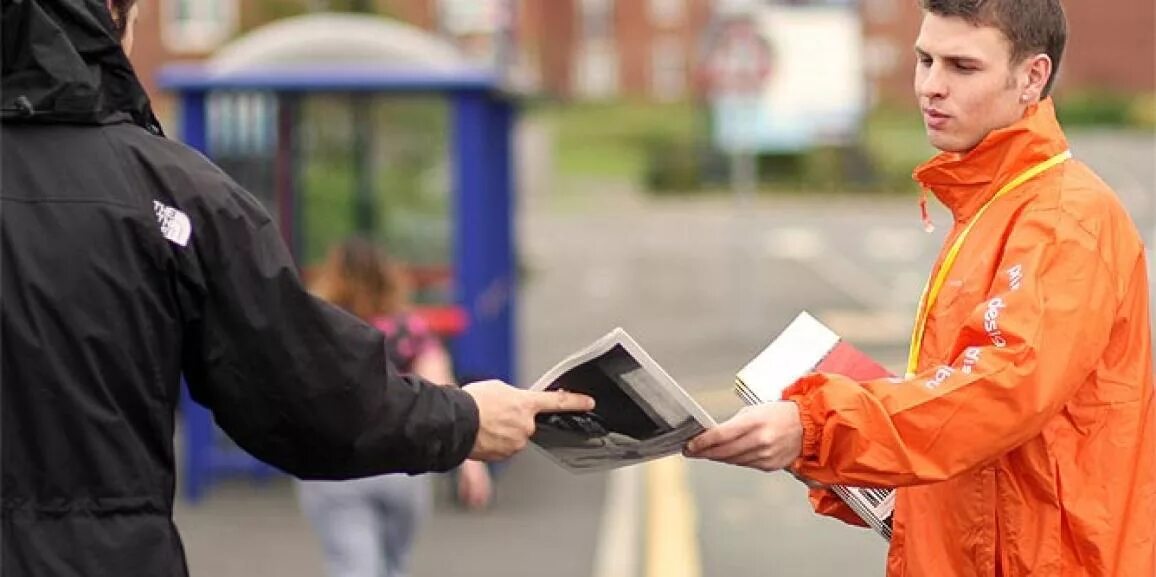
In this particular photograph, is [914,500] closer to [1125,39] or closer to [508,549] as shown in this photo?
[508,549]

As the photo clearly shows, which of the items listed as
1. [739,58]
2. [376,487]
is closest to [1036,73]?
[376,487]

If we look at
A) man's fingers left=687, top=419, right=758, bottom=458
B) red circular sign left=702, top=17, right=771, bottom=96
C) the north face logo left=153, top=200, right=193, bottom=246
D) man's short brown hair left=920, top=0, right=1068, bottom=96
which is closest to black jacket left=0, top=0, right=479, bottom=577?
the north face logo left=153, top=200, right=193, bottom=246

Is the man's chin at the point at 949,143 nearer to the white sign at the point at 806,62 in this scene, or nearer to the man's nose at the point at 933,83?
the man's nose at the point at 933,83

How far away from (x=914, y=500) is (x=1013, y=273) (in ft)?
1.48

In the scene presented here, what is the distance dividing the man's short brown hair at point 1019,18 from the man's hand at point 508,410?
35.8 inches

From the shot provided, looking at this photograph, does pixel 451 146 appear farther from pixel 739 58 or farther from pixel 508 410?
pixel 508 410

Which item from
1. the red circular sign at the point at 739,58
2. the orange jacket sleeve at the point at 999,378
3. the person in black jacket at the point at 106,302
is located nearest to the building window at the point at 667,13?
the red circular sign at the point at 739,58

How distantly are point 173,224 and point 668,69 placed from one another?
74.0 meters

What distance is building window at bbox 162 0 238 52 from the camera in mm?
46031

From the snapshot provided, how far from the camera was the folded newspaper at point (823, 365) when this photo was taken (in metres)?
3.42

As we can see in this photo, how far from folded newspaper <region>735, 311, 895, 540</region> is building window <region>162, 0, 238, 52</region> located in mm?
43380

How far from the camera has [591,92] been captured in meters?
76.8

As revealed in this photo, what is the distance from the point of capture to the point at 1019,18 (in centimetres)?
326

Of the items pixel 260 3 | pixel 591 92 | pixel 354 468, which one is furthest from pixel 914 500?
pixel 591 92
